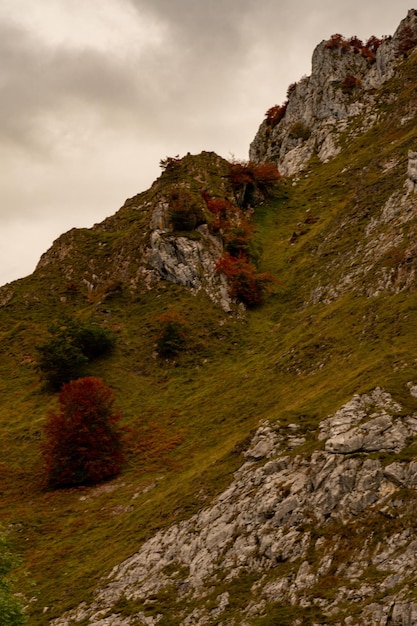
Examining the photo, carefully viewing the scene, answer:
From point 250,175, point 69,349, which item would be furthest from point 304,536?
point 250,175

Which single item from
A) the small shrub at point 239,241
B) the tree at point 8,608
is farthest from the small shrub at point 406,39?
the tree at point 8,608

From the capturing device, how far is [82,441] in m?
53.2

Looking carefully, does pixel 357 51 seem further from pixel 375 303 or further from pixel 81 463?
pixel 81 463

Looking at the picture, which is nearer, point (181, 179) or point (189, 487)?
point (189, 487)

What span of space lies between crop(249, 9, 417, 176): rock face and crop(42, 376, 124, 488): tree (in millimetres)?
78714

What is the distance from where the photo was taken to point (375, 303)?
175 ft

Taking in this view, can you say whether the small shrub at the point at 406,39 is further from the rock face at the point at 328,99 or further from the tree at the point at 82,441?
the tree at the point at 82,441

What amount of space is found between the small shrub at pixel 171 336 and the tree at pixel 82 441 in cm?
1474

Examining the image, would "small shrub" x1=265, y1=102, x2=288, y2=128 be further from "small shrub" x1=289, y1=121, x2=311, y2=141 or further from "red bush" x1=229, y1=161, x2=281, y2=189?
"red bush" x1=229, y1=161, x2=281, y2=189

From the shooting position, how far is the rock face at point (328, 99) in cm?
12456

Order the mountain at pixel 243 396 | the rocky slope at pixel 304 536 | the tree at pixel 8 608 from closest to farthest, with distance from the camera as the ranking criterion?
the rocky slope at pixel 304 536
the tree at pixel 8 608
the mountain at pixel 243 396

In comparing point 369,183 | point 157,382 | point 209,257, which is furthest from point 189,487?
point 369,183

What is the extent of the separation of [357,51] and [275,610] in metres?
139

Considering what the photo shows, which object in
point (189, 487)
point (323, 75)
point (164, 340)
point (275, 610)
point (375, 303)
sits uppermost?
point (323, 75)
